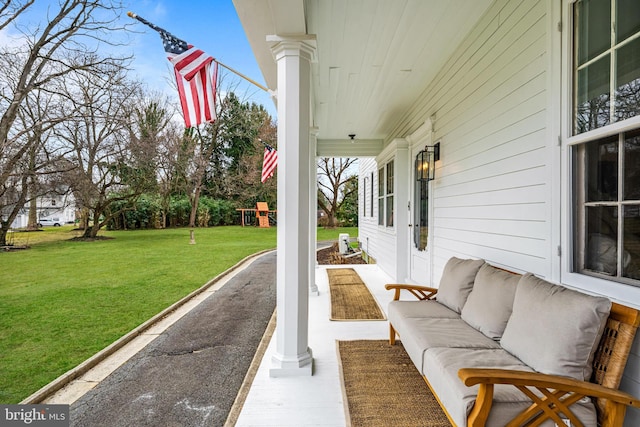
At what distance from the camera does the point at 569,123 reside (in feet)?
5.76

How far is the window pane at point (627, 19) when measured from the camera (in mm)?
1380

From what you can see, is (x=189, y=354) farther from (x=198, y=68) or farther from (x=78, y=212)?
(x=78, y=212)

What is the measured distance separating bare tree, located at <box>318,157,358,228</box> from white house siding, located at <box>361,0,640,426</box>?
17.1 m

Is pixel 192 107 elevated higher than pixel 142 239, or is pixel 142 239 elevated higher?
pixel 192 107

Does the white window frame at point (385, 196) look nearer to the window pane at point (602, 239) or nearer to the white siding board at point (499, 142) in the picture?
the white siding board at point (499, 142)

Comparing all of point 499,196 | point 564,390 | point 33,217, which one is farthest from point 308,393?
point 33,217

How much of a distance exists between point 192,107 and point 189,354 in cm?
234

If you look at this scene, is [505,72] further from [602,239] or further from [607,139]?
[602,239]

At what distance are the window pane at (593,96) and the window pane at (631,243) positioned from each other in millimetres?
465

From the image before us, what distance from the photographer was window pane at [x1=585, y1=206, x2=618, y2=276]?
152cm

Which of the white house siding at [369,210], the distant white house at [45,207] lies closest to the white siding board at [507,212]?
the white house siding at [369,210]

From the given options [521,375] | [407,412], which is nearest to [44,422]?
[407,412]

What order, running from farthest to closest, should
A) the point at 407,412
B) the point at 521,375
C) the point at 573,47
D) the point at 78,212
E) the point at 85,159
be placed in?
the point at 78,212
the point at 85,159
the point at 407,412
the point at 573,47
the point at 521,375

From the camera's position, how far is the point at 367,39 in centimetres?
295
